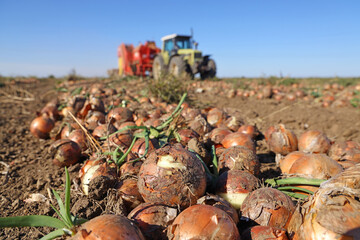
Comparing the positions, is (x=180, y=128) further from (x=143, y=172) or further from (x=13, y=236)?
(x=13, y=236)

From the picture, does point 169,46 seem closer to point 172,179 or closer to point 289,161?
point 289,161

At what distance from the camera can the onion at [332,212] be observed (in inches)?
38.0

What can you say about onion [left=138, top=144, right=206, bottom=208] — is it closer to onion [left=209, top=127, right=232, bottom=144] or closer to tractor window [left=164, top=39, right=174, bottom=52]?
onion [left=209, top=127, right=232, bottom=144]

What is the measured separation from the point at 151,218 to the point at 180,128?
133 centimetres

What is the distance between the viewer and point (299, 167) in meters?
1.76

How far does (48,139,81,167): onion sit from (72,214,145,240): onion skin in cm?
168

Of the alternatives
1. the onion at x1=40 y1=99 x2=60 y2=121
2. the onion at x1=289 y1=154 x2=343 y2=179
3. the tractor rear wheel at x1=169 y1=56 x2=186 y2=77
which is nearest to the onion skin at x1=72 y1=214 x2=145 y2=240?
the onion at x1=289 y1=154 x2=343 y2=179

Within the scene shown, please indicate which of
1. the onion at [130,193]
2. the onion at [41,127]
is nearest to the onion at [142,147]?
the onion at [130,193]

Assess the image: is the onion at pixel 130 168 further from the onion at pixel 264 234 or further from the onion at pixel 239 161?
the onion at pixel 264 234

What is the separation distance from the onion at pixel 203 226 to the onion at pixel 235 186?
41 centimetres

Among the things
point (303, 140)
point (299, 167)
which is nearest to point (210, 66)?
point (303, 140)

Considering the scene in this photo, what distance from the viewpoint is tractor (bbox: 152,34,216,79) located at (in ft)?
37.5

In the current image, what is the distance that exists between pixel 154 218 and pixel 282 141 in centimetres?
191

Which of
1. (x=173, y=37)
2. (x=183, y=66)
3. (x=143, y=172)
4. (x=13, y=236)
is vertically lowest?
(x=13, y=236)
